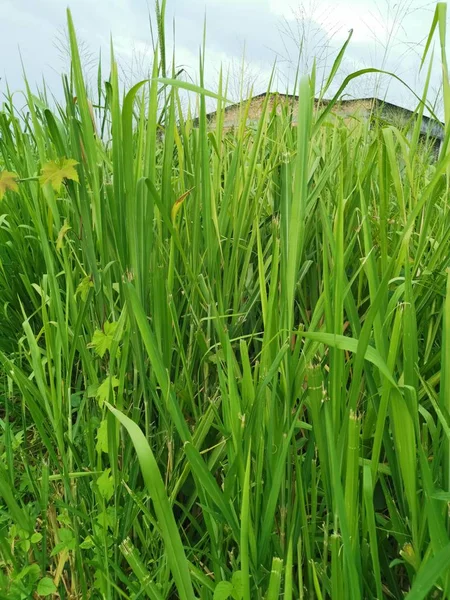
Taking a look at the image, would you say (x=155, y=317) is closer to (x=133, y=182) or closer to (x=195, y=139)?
(x=133, y=182)

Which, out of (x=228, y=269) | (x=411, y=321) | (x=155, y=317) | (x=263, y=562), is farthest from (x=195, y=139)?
(x=263, y=562)

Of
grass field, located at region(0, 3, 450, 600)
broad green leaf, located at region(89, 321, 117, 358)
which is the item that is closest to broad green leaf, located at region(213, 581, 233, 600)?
grass field, located at region(0, 3, 450, 600)

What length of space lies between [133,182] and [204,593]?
0.51 metres

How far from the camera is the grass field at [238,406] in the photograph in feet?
1.77

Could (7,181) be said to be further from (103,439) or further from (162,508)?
(162,508)

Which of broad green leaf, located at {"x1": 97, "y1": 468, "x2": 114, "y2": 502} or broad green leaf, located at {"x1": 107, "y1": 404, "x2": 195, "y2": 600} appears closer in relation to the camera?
broad green leaf, located at {"x1": 107, "y1": 404, "x2": 195, "y2": 600}

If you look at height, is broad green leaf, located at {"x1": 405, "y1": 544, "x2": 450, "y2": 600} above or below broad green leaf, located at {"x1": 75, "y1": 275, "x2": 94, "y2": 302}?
below

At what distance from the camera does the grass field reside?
54 cm

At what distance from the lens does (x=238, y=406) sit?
59 cm

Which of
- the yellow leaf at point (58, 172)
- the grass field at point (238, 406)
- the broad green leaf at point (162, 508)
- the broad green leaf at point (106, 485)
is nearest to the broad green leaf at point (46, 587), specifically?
the grass field at point (238, 406)

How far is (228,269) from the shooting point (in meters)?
0.90

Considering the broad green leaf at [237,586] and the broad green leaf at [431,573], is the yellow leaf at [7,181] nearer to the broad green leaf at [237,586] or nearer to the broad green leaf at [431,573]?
the broad green leaf at [237,586]

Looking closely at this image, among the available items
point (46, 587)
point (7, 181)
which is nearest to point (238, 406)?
point (46, 587)

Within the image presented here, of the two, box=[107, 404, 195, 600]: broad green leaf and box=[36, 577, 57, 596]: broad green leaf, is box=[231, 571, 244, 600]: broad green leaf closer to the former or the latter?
box=[107, 404, 195, 600]: broad green leaf
